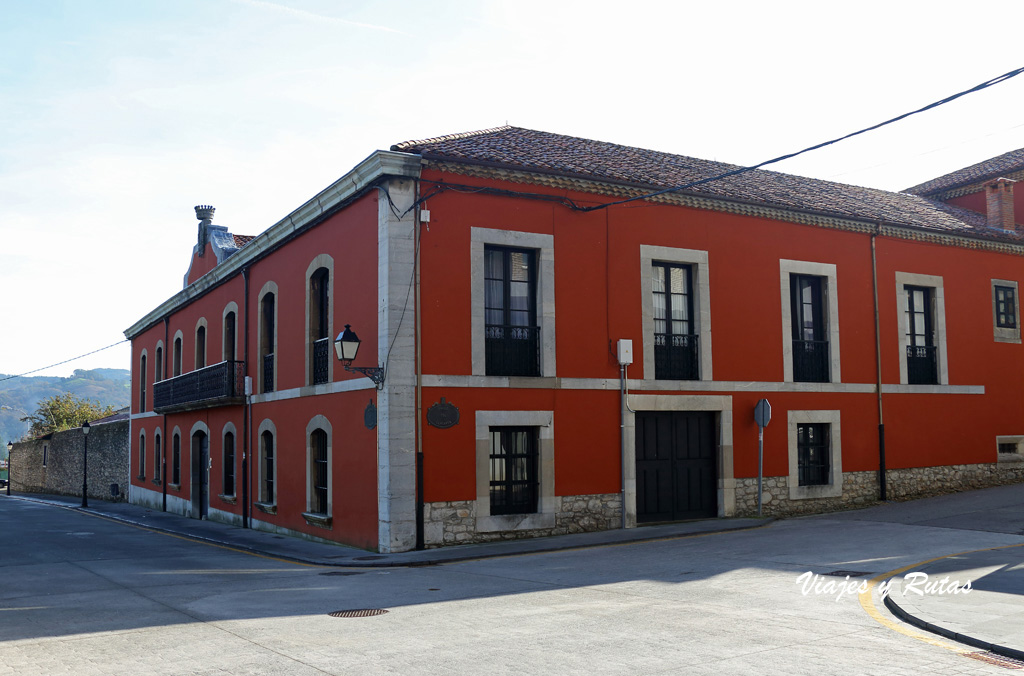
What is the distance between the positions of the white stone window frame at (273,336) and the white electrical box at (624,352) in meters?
8.08

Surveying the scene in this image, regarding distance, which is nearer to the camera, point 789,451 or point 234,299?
point 789,451

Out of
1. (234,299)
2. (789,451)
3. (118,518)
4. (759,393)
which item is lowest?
(118,518)

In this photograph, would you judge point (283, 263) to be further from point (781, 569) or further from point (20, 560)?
point (781, 569)

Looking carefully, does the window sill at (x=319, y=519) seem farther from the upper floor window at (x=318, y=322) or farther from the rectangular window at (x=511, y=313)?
the rectangular window at (x=511, y=313)

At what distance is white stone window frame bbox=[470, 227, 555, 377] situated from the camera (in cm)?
1516

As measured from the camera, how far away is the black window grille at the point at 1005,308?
22.3m

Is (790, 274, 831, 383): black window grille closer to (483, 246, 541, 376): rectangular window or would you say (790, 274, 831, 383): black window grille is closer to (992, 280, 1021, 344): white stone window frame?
(992, 280, 1021, 344): white stone window frame

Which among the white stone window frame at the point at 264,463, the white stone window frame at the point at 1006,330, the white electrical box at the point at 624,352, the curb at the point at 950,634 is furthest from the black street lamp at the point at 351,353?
the white stone window frame at the point at 1006,330

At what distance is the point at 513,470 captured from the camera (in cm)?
1541

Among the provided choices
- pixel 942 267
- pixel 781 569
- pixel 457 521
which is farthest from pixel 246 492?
pixel 942 267

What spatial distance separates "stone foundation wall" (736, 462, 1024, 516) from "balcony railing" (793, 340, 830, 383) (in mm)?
2218

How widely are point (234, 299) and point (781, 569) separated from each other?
667 inches

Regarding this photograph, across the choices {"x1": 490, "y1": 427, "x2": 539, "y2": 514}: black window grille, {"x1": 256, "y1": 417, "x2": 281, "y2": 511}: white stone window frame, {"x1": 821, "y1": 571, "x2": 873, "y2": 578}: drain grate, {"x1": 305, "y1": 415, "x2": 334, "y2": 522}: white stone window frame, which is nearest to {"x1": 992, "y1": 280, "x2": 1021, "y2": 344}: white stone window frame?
{"x1": 490, "y1": 427, "x2": 539, "y2": 514}: black window grille

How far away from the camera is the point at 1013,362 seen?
22.4m
